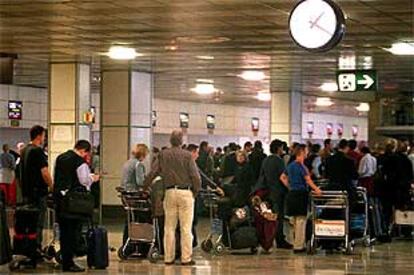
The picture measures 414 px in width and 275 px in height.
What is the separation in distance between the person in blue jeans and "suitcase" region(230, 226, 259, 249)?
0.75 m

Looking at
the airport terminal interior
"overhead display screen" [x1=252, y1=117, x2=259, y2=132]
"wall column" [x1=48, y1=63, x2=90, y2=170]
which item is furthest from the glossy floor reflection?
"overhead display screen" [x1=252, y1=117, x2=259, y2=132]

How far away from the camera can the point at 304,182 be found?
15773 mm

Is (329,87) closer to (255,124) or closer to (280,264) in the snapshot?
(255,124)

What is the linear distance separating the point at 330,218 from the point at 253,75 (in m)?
10.5

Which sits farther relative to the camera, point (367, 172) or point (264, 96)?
point (264, 96)

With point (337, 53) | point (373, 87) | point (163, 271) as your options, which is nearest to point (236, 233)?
point (163, 271)

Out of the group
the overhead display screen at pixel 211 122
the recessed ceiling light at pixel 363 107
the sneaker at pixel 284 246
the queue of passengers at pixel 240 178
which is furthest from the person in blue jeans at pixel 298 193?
the recessed ceiling light at pixel 363 107

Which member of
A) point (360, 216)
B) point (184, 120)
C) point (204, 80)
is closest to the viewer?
point (360, 216)

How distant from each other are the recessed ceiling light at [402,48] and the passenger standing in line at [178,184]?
21.4ft

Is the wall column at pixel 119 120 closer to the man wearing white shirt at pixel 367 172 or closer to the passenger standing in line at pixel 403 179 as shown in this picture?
the man wearing white shirt at pixel 367 172

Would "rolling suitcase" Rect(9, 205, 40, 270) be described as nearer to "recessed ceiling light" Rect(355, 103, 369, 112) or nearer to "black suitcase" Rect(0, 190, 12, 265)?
"black suitcase" Rect(0, 190, 12, 265)

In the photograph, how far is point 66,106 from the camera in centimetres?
2208

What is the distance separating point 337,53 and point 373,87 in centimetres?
212

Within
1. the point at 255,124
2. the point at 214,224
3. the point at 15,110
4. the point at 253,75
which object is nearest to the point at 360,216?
the point at 214,224
